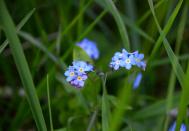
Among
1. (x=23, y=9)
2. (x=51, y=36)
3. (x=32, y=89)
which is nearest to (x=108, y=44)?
(x=51, y=36)

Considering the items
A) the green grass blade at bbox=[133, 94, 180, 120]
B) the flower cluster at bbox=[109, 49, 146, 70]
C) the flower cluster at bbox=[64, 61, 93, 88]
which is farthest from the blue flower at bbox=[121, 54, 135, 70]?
the green grass blade at bbox=[133, 94, 180, 120]

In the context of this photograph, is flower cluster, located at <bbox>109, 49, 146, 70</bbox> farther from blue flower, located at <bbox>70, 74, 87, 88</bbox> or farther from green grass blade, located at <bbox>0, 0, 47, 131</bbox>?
green grass blade, located at <bbox>0, 0, 47, 131</bbox>

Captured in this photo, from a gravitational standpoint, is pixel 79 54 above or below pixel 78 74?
above

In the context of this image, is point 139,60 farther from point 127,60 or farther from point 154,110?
point 154,110

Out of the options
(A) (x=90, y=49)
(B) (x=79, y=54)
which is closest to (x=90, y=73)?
(B) (x=79, y=54)

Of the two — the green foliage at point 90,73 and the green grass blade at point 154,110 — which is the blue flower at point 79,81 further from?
the green grass blade at point 154,110

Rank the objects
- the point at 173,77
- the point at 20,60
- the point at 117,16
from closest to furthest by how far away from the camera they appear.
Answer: the point at 20,60 < the point at 117,16 < the point at 173,77

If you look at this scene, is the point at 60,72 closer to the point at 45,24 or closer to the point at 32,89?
the point at 45,24

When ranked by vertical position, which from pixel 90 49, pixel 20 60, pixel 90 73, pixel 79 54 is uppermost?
pixel 90 49
